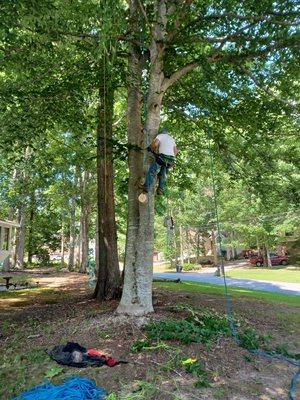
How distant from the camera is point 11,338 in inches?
278

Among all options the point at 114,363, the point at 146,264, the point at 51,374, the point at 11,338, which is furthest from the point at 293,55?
the point at 11,338

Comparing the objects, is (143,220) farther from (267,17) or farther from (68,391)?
(267,17)

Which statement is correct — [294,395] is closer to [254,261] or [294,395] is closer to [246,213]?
[246,213]

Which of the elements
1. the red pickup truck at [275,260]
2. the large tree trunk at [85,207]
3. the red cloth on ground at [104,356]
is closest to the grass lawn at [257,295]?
the large tree trunk at [85,207]

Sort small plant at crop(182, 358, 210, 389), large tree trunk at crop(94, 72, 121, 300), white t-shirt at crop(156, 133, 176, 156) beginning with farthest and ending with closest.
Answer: large tree trunk at crop(94, 72, 121, 300) → white t-shirt at crop(156, 133, 176, 156) → small plant at crop(182, 358, 210, 389)

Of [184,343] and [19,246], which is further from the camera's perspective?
[19,246]

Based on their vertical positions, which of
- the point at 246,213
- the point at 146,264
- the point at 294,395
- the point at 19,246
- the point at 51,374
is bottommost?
the point at 294,395

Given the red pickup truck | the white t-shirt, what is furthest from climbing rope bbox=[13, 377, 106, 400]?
the red pickup truck

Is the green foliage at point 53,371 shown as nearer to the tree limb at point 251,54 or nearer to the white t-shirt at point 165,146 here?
the white t-shirt at point 165,146

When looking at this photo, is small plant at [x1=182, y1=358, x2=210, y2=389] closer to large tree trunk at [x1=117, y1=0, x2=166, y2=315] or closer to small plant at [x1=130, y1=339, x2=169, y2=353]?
small plant at [x1=130, y1=339, x2=169, y2=353]

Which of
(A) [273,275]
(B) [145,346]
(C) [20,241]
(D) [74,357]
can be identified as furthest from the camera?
(A) [273,275]

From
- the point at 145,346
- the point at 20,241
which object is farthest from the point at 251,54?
the point at 20,241

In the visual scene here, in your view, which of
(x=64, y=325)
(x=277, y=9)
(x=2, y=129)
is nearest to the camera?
(x=277, y=9)

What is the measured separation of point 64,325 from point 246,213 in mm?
27611
